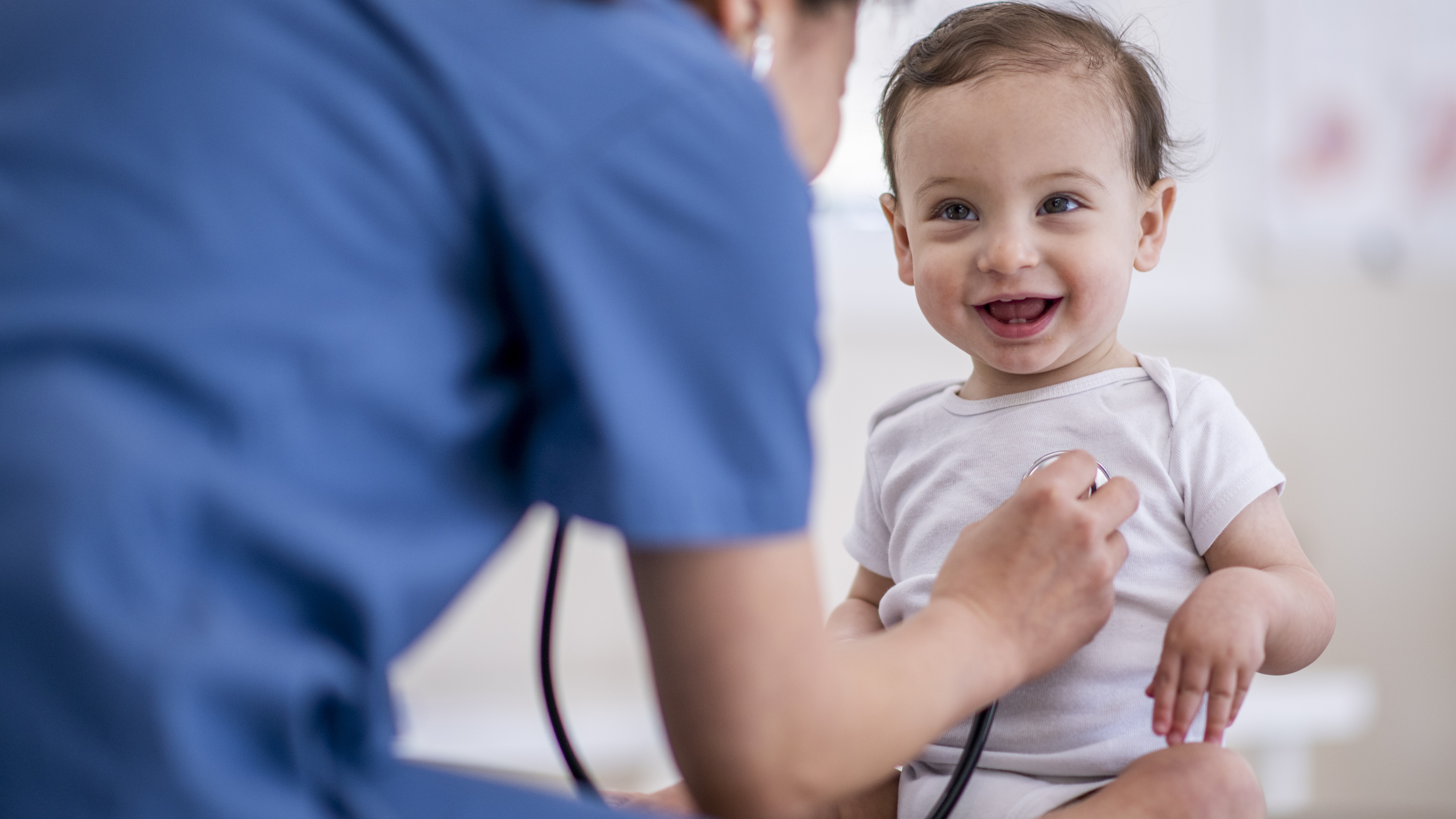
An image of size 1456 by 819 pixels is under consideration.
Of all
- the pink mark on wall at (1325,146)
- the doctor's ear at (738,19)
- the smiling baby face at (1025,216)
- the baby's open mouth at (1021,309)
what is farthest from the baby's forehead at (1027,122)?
→ the pink mark on wall at (1325,146)

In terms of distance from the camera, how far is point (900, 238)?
3.60 ft

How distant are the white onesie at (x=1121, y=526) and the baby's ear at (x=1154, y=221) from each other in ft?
0.30

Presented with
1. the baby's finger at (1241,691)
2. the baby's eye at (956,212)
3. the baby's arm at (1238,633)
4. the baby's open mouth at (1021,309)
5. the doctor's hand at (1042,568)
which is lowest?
the baby's finger at (1241,691)

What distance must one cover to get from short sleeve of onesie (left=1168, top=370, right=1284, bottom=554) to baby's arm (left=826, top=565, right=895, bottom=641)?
10.6 inches

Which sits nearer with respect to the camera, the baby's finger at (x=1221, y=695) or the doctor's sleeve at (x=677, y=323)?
the doctor's sleeve at (x=677, y=323)

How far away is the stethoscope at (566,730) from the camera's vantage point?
2.53 feet

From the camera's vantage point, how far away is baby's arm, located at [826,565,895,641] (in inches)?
40.8

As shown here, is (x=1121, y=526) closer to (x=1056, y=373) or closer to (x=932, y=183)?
(x=1056, y=373)

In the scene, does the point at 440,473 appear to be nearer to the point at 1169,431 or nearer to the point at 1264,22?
the point at 1169,431

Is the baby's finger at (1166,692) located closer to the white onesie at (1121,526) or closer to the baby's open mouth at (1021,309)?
the white onesie at (1121,526)

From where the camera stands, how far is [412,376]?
1.75 ft

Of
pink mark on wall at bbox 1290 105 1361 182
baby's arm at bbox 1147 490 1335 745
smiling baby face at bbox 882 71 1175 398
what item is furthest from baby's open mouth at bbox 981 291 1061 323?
pink mark on wall at bbox 1290 105 1361 182

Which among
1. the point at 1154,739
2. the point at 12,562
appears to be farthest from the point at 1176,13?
the point at 12,562

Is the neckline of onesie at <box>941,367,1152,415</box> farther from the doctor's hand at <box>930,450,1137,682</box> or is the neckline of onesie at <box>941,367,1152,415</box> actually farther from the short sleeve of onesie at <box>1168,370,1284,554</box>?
the doctor's hand at <box>930,450,1137,682</box>
